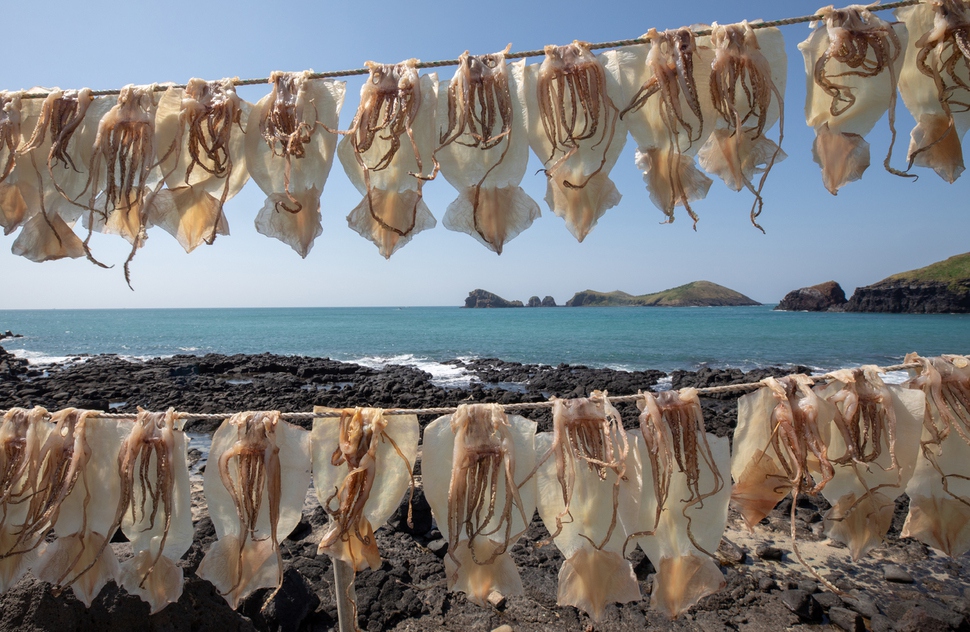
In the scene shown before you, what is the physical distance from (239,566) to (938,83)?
3163mm

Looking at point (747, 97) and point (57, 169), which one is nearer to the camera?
point (747, 97)

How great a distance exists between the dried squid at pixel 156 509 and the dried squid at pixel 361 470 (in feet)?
1.84

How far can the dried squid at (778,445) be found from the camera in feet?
6.18

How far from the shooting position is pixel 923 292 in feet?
252

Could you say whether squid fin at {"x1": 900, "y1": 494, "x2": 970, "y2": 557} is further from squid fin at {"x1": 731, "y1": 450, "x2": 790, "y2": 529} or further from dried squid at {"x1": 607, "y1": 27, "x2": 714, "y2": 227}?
dried squid at {"x1": 607, "y1": 27, "x2": 714, "y2": 227}

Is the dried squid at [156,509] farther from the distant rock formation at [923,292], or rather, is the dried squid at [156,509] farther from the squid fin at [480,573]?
the distant rock formation at [923,292]

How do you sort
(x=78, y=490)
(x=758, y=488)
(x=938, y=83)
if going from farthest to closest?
1. (x=758, y=488)
2. (x=78, y=490)
3. (x=938, y=83)

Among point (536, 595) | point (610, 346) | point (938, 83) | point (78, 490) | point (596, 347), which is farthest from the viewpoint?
point (610, 346)

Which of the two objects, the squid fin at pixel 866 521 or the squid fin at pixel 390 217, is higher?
the squid fin at pixel 390 217

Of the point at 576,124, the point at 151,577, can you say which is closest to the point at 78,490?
the point at 151,577

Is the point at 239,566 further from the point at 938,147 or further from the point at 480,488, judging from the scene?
the point at 938,147

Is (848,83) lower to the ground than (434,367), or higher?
higher

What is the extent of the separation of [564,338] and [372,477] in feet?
168

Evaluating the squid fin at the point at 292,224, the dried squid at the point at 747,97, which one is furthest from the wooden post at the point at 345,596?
the dried squid at the point at 747,97
